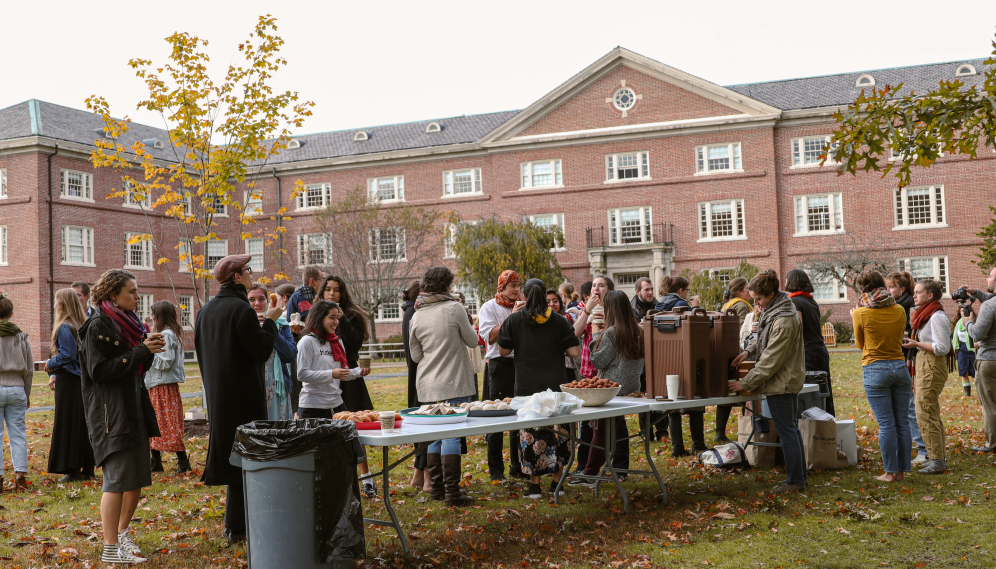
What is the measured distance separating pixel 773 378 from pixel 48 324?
34269mm

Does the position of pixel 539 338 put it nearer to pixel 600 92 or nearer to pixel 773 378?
pixel 773 378

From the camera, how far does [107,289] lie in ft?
17.8

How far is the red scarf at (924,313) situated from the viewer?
7.88 metres

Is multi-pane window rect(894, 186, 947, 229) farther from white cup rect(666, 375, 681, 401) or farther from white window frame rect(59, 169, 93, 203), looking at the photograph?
white window frame rect(59, 169, 93, 203)

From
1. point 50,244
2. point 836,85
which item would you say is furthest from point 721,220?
point 50,244

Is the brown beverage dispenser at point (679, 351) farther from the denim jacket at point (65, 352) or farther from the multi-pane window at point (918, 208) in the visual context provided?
the multi-pane window at point (918, 208)

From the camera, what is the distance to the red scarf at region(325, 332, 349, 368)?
6.86 metres

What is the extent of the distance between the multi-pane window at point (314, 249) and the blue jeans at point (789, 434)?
31.1 m

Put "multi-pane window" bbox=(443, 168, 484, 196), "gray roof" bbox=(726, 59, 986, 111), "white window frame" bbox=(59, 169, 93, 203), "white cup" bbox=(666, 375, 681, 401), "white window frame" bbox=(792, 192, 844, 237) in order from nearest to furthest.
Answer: "white cup" bbox=(666, 375, 681, 401) < "white window frame" bbox=(792, 192, 844, 237) < "gray roof" bbox=(726, 59, 986, 111) < "white window frame" bbox=(59, 169, 93, 203) < "multi-pane window" bbox=(443, 168, 484, 196)

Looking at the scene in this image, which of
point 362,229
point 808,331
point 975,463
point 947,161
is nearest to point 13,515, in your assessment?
point 808,331

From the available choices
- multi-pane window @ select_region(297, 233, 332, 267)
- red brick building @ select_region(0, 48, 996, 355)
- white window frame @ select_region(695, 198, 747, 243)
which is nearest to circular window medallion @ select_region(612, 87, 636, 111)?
red brick building @ select_region(0, 48, 996, 355)

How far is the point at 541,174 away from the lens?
117 ft

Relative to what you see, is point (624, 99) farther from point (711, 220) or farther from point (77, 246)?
point (77, 246)

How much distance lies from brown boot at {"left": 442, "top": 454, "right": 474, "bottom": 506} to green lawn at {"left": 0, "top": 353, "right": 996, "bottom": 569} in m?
0.12
